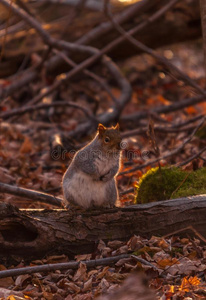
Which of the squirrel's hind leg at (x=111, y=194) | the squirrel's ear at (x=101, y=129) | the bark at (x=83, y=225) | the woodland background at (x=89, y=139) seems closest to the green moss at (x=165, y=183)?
the woodland background at (x=89, y=139)

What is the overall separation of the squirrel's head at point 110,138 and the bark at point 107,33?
Result: 15.7ft

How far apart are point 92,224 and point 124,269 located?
460 mm

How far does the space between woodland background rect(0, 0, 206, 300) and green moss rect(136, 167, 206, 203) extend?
8.6 inches

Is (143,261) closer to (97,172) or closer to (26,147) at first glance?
(97,172)

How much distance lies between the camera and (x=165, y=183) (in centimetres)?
435

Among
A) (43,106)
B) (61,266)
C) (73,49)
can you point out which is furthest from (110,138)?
Answer: (73,49)

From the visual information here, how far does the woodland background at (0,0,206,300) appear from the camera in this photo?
3.41m

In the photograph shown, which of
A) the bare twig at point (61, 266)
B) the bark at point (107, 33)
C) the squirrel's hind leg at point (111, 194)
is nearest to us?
the bare twig at point (61, 266)

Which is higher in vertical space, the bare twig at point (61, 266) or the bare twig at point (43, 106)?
the bare twig at point (43, 106)

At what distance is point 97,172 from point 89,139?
3.48 m

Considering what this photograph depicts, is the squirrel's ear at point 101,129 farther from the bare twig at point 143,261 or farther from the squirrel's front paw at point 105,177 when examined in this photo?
the bare twig at point 143,261

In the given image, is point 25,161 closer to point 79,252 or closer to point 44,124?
point 44,124

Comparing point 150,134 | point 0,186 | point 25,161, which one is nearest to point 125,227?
point 150,134

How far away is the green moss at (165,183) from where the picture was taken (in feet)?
14.1
